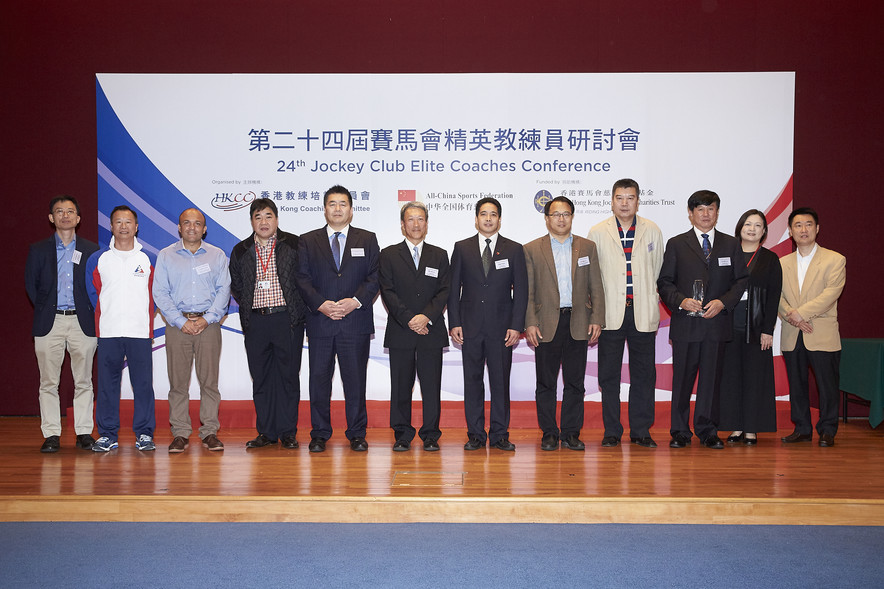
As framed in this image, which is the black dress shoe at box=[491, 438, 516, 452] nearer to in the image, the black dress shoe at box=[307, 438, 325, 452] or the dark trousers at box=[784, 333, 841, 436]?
the black dress shoe at box=[307, 438, 325, 452]

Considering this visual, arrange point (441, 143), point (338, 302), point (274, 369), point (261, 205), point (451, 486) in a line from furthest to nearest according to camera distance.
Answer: point (441, 143)
point (274, 369)
point (261, 205)
point (338, 302)
point (451, 486)

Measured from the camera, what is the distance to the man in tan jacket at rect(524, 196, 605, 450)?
4.18m

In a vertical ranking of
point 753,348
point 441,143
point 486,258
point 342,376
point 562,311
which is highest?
point 441,143

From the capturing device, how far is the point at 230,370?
17.0ft

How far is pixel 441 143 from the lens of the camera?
203 inches

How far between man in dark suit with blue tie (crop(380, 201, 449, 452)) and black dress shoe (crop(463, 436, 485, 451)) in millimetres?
189

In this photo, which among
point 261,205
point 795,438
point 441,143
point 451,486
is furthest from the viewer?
point 441,143

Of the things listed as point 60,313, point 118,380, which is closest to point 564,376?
point 118,380

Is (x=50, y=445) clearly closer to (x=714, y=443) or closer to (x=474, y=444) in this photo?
(x=474, y=444)

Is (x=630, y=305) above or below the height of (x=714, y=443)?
above

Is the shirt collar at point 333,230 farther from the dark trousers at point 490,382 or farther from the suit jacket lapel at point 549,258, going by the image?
the suit jacket lapel at point 549,258

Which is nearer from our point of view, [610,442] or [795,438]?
[610,442]

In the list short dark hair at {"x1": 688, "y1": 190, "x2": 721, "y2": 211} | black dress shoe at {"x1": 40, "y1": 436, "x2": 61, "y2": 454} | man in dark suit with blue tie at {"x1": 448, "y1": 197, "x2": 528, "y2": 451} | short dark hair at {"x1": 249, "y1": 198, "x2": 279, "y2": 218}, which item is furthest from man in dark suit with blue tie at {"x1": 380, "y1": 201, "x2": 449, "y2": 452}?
black dress shoe at {"x1": 40, "y1": 436, "x2": 61, "y2": 454}

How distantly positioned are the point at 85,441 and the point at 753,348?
14.2 feet
